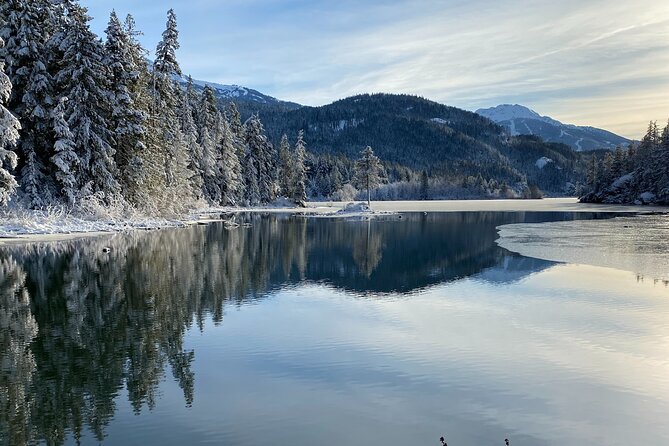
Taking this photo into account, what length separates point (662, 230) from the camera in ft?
148

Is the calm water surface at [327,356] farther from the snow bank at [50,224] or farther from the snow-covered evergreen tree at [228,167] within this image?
the snow-covered evergreen tree at [228,167]

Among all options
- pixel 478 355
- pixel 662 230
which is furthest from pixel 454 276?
pixel 662 230

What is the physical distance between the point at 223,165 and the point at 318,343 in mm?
76534

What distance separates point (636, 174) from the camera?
379ft

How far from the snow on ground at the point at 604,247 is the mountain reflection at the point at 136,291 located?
8.14 ft

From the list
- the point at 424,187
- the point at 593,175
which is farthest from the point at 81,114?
the point at 424,187

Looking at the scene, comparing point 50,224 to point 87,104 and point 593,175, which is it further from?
point 593,175

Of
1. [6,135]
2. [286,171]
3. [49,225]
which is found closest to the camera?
[6,135]

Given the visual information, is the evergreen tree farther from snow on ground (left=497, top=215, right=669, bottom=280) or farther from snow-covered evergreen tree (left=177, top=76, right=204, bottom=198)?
snow on ground (left=497, top=215, right=669, bottom=280)

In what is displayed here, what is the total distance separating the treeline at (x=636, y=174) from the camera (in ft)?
346

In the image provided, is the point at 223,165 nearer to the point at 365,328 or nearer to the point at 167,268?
the point at 167,268

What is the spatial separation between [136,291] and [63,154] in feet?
88.0

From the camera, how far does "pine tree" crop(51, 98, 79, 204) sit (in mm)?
40219

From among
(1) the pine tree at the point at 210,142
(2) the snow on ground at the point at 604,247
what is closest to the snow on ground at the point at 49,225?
(2) the snow on ground at the point at 604,247
